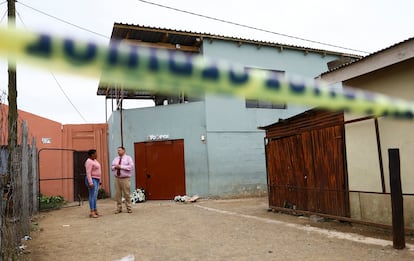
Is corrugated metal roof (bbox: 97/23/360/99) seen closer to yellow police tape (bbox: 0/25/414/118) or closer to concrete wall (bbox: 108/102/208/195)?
concrete wall (bbox: 108/102/208/195)

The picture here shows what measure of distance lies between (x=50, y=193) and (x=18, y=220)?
361 inches

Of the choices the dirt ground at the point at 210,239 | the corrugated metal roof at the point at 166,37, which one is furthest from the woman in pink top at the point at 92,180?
the corrugated metal roof at the point at 166,37

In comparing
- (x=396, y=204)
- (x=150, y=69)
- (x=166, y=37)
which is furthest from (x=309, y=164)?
(x=166, y=37)

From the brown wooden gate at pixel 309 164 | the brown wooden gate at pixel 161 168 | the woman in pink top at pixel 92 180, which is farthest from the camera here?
the brown wooden gate at pixel 161 168

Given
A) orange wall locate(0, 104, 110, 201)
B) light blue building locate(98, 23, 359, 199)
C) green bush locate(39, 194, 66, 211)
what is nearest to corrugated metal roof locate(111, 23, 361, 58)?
light blue building locate(98, 23, 359, 199)

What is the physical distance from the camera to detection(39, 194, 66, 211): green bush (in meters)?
11.4

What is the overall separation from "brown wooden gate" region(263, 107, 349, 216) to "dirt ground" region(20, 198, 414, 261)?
1.41ft

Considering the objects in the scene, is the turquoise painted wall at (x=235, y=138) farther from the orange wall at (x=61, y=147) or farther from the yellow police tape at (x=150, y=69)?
the yellow police tape at (x=150, y=69)

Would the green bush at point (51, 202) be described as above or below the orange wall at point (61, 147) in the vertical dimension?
below

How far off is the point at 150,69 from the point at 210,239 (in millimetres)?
5389

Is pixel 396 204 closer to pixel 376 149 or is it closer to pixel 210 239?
pixel 376 149

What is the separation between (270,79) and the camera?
3.93 ft

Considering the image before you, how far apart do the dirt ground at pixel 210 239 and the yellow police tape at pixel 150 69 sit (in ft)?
13.0

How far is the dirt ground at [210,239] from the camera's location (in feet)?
16.1
